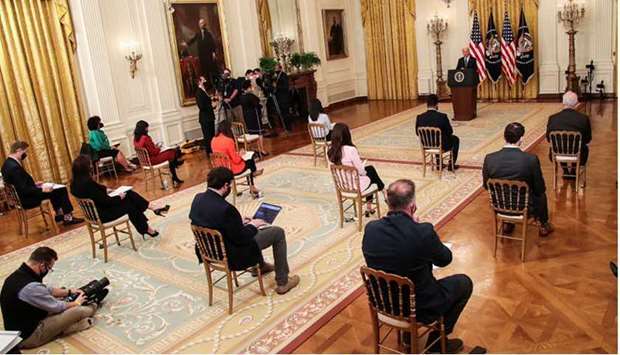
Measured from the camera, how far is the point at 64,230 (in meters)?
7.66

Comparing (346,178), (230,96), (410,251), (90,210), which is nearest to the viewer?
(410,251)

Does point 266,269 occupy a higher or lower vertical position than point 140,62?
lower

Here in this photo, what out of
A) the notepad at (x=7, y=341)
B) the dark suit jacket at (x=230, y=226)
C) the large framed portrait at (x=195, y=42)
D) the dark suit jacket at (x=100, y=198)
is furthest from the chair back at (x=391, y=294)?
the large framed portrait at (x=195, y=42)

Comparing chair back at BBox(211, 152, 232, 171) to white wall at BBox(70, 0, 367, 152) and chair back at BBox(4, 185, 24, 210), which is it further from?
white wall at BBox(70, 0, 367, 152)

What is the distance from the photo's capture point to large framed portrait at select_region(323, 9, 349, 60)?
1641 centimetres

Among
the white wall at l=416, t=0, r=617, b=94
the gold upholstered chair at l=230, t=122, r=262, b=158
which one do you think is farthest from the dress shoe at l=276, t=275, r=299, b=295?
the white wall at l=416, t=0, r=617, b=94

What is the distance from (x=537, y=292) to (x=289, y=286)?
213 centimetres

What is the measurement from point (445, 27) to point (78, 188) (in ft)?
40.0

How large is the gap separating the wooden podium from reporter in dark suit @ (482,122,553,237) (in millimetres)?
7039

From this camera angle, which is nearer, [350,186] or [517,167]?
[517,167]

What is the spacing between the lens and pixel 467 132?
11.0 metres

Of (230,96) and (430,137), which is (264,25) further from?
(430,137)

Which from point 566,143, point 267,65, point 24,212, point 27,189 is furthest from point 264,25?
point 566,143

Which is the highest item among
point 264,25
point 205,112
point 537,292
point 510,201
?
point 264,25
